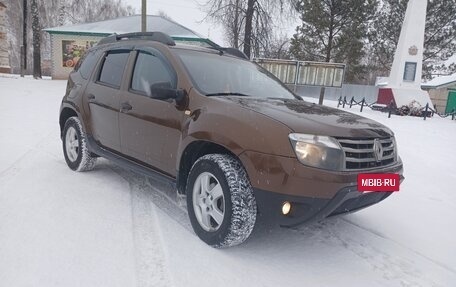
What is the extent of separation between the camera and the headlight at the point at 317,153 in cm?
282

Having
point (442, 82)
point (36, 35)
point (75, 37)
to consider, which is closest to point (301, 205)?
point (36, 35)

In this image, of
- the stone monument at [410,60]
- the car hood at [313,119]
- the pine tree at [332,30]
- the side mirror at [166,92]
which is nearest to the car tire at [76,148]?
the side mirror at [166,92]

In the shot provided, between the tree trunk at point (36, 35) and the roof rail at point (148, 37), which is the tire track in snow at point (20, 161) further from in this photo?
the tree trunk at point (36, 35)

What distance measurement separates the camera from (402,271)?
10.2ft

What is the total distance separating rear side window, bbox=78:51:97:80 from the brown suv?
0.29 meters

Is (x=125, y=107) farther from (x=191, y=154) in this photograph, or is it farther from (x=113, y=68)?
(x=191, y=154)

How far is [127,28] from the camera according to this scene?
25.6m

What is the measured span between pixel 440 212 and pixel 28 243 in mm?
4295

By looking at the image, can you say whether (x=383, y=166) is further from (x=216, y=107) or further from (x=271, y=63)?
(x=271, y=63)

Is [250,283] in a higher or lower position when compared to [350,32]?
lower

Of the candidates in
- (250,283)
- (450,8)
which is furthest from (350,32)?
(250,283)

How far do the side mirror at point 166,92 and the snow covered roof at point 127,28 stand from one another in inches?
847

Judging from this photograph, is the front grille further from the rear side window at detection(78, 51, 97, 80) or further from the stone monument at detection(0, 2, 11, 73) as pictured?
the stone monument at detection(0, 2, 11, 73)

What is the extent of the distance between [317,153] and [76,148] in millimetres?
3591
